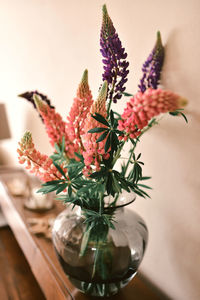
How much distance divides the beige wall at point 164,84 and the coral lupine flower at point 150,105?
10.9 inches

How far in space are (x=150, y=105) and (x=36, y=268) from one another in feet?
3.01

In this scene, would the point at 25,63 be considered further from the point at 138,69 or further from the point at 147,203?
the point at 147,203

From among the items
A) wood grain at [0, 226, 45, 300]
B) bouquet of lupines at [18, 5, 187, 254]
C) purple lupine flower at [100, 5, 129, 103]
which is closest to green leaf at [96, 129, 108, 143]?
bouquet of lupines at [18, 5, 187, 254]

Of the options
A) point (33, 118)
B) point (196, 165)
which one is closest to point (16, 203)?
point (33, 118)

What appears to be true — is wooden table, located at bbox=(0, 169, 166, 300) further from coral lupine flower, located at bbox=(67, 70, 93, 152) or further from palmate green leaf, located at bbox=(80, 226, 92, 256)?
coral lupine flower, located at bbox=(67, 70, 93, 152)

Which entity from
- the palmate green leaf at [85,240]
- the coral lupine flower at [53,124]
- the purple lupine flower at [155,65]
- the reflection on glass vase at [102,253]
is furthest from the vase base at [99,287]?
the purple lupine flower at [155,65]

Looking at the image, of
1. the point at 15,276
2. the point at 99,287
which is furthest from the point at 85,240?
the point at 15,276

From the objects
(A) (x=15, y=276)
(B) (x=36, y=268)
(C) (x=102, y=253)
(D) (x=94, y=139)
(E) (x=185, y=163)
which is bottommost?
(A) (x=15, y=276)

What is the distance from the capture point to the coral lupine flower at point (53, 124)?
21.2 inches

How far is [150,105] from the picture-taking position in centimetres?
44

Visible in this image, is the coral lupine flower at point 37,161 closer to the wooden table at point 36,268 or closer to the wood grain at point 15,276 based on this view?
the wooden table at point 36,268

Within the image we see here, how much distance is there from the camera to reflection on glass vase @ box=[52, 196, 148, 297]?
718 millimetres

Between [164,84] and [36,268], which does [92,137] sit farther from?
[36,268]

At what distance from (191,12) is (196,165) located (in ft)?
1.38
